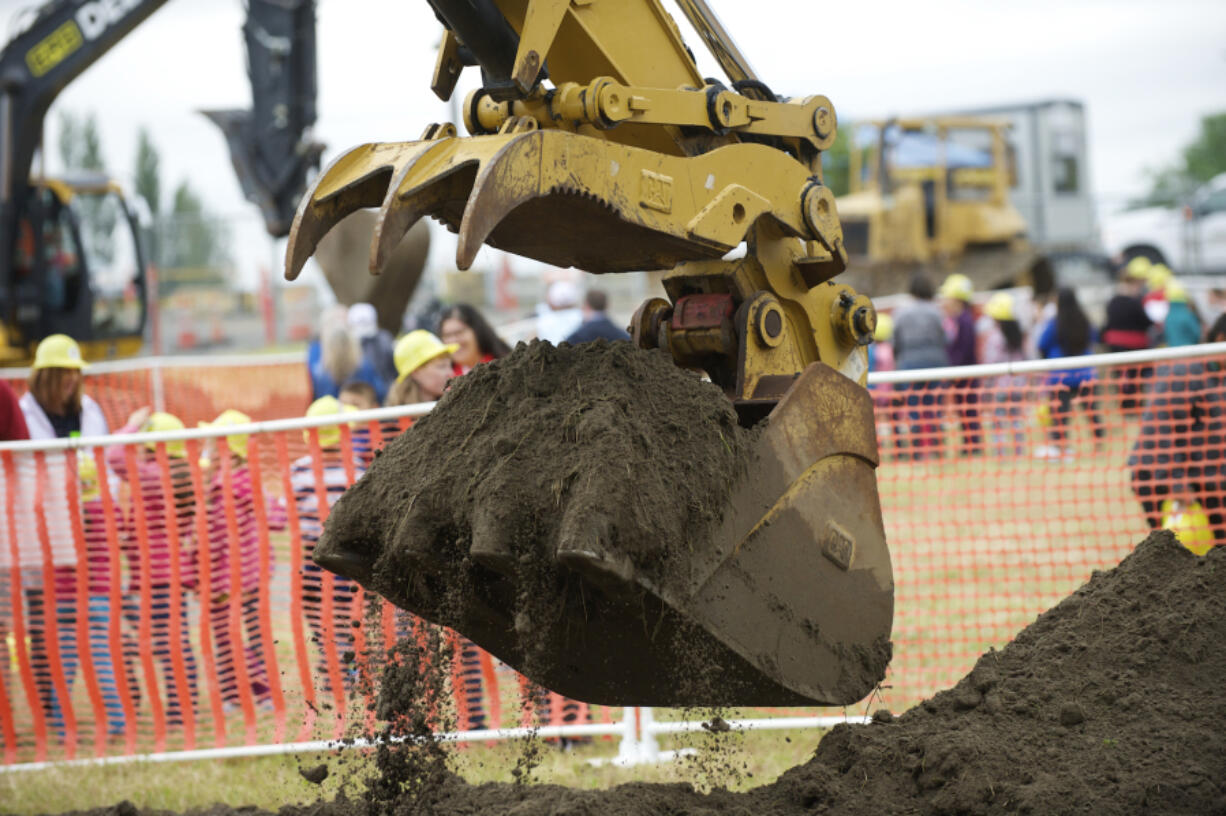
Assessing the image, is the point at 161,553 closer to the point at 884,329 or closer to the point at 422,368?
the point at 422,368

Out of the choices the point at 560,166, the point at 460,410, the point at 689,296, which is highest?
the point at 560,166

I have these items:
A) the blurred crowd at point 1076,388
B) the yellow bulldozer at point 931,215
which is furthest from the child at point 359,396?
the yellow bulldozer at point 931,215

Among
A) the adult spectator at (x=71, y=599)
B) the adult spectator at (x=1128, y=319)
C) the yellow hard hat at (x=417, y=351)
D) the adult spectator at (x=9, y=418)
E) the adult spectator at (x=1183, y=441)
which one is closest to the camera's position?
the adult spectator at (x=71, y=599)

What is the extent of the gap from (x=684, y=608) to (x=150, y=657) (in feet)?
14.2

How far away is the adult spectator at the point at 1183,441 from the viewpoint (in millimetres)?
6801

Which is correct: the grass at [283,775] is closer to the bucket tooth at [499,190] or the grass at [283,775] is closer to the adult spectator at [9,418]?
the adult spectator at [9,418]

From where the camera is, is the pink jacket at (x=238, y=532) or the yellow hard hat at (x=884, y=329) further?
the yellow hard hat at (x=884, y=329)

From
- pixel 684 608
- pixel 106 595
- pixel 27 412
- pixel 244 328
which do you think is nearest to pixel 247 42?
pixel 27 412

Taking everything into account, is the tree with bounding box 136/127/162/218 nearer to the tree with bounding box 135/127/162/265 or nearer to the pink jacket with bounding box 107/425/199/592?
the tree with bounding box 135/127/162/265

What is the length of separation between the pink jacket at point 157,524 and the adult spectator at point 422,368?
1.31 m

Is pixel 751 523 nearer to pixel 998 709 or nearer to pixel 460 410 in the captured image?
pixel 460 410

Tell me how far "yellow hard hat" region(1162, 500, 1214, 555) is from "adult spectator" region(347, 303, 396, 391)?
6.23 metres

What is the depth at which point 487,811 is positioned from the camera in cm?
446

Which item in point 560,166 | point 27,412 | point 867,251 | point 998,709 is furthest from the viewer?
point 867,251
